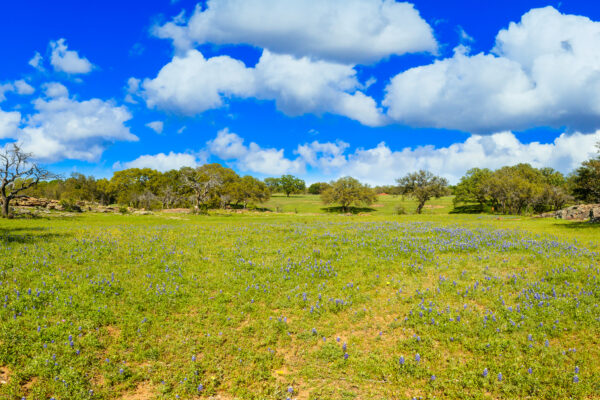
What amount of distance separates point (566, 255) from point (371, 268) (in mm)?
9638

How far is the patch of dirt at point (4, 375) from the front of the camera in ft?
23.3

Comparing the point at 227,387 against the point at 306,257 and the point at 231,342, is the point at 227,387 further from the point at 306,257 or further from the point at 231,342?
the point at 306,257

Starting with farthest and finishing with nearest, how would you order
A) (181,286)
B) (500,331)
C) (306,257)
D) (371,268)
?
(306,257) → (371,268) → (181,286) → (500,331)

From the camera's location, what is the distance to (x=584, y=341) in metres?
8.29

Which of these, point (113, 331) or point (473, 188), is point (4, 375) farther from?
point (473, 188)

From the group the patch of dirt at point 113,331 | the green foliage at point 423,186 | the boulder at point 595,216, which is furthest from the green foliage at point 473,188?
the patch of dirt at point 113,331

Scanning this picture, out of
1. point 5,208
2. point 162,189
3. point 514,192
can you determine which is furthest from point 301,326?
point 162,189

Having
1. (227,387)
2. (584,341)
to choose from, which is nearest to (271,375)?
(227,387)

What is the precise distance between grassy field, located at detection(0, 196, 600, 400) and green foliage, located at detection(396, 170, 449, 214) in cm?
6532

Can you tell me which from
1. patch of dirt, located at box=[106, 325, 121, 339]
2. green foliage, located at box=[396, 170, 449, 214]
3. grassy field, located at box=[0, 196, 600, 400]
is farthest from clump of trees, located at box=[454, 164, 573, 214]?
patch of dirt, located at box=[106, 325, 121, 339]

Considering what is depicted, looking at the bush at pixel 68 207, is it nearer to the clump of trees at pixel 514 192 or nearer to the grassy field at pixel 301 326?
the grassy field at pixel 301 326

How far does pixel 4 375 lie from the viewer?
732 centimetres

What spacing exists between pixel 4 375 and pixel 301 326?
7.65m

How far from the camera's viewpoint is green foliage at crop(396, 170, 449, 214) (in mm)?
77062
